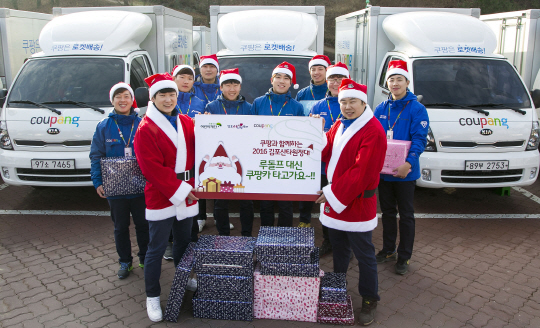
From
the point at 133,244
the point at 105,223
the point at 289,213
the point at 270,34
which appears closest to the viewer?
the point at 289,213

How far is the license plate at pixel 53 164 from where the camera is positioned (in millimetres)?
6258

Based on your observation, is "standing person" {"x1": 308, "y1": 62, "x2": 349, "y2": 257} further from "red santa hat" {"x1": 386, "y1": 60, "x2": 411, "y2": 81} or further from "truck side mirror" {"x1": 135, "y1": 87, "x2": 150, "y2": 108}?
"truck side mirror" {"x1": 135, "y1": 87, "x2": 150, "y2": 108}

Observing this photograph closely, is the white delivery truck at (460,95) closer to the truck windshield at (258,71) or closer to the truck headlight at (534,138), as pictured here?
the truck headlight at (534,138)

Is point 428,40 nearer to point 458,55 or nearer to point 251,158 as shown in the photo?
point 458,55

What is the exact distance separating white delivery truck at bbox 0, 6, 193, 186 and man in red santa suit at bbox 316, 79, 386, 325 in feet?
13.0

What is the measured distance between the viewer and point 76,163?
6258mm

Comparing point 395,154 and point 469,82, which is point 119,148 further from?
point 469,82

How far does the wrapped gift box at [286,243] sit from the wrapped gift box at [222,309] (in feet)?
1.59

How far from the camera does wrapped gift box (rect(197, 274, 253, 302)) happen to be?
3.78 m

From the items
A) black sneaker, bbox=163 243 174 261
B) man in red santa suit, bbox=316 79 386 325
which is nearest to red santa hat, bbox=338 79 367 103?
man in red santa suit, bbox=316 79 386 325

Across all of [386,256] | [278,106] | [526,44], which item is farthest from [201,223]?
[526,44]

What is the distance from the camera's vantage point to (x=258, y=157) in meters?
3.99

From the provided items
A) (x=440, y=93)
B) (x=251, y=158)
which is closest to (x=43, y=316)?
(x=251, y=158)

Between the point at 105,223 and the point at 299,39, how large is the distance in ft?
13.0
